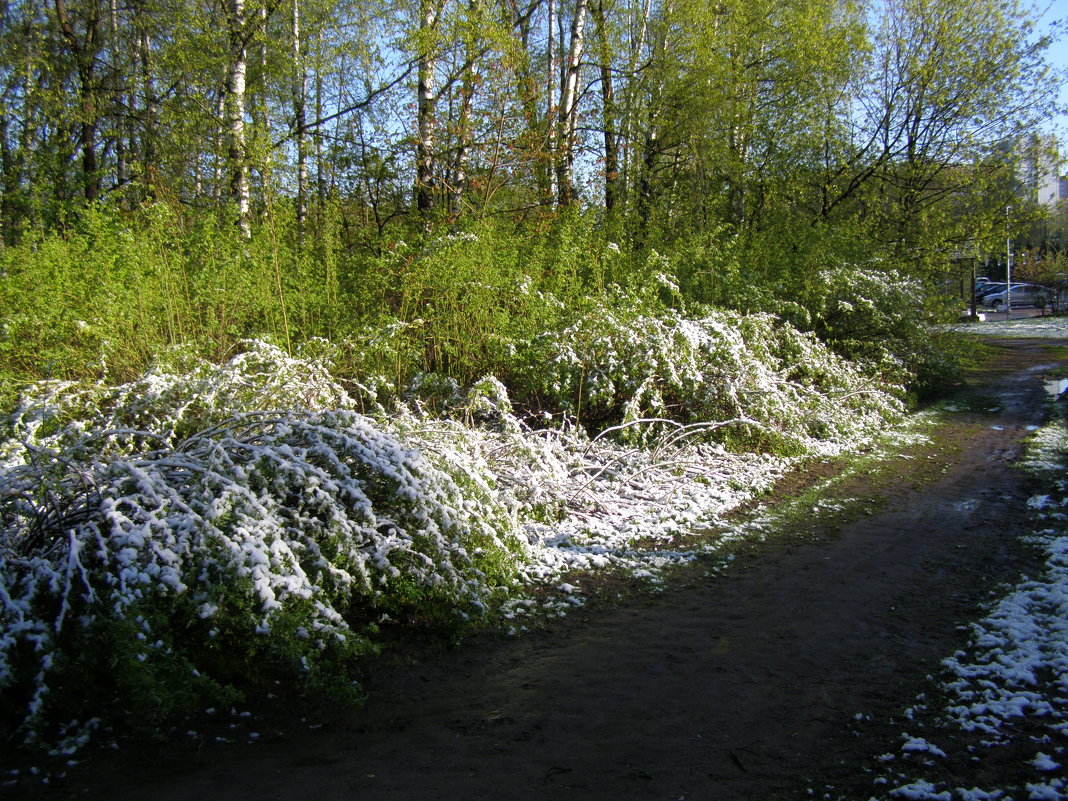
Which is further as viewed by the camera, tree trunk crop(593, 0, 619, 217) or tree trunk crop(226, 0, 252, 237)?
tree trunk crop(593, 0, 619, 217)

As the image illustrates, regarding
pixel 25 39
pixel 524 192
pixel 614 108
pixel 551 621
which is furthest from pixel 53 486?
pixel 25 39

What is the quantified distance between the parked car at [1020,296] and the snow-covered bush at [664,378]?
113 feet

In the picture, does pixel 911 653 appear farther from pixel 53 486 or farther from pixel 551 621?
pixel 53 486

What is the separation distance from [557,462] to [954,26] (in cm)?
1717

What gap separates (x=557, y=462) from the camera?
665 centimetres

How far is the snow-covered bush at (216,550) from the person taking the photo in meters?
3.30

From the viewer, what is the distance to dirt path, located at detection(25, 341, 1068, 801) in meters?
2.96

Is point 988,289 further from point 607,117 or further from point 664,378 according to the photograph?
point 664,378

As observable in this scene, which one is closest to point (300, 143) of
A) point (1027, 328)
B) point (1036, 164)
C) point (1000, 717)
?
point (1000, 717)

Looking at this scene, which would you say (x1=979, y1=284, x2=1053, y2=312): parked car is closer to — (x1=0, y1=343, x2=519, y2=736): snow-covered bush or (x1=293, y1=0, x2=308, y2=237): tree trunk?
(x1=293, y1=0, x2=308, y2=237): tree trunk

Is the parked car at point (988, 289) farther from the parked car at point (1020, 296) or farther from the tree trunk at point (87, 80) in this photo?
the tree trunk at point (87, 80)

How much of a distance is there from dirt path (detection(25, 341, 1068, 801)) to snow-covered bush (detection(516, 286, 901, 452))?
2.96 m

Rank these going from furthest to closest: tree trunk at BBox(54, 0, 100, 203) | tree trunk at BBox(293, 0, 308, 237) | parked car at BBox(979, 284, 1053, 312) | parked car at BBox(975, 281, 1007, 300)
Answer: parked car at BBox(975, 281, 1007, 300), parked car at BBox(979, 284, 1053, 312), tree trunk at BBox(54, 0, 100, 203), tree trunk at BBox(293, 0, 308, 237)

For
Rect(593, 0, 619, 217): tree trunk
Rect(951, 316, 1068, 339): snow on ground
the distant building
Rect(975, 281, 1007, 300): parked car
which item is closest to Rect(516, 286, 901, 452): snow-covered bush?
Rect(593, 0, 619, 217): tree trunk
